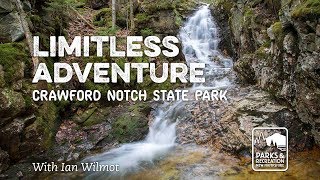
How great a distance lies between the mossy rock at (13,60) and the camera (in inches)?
250

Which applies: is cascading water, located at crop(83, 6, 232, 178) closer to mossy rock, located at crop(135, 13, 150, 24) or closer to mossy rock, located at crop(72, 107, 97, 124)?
mossy rock, located at crop(72, 107, 97, 124)

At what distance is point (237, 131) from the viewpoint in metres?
6.66

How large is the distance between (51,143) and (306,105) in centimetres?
523

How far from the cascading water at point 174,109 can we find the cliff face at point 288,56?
1246mm

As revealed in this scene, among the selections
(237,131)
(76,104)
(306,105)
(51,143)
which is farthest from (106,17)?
(306,105)

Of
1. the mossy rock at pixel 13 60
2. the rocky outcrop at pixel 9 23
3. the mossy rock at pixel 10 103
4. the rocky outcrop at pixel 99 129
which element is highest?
the rocky outcrop at pixel 9 23

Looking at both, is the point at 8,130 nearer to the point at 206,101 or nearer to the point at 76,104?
the point at 76,104

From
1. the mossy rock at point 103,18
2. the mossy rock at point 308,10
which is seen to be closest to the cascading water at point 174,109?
the mossy rock at point 308,10

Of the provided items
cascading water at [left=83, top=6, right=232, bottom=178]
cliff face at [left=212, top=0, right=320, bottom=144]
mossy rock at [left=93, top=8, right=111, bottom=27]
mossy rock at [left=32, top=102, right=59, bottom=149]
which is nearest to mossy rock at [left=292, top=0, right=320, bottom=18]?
cliff face at [left=212, top=0, right=320, bottom=144]

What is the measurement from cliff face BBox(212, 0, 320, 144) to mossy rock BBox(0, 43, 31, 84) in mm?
5487

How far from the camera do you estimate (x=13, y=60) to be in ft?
21.6

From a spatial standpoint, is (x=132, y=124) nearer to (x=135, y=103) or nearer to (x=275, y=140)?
(x=135, y=103)

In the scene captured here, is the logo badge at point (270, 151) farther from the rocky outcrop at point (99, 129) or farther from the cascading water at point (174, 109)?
the rocky outcrop at point (99, 129)

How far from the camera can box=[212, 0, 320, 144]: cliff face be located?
19.0 feet
